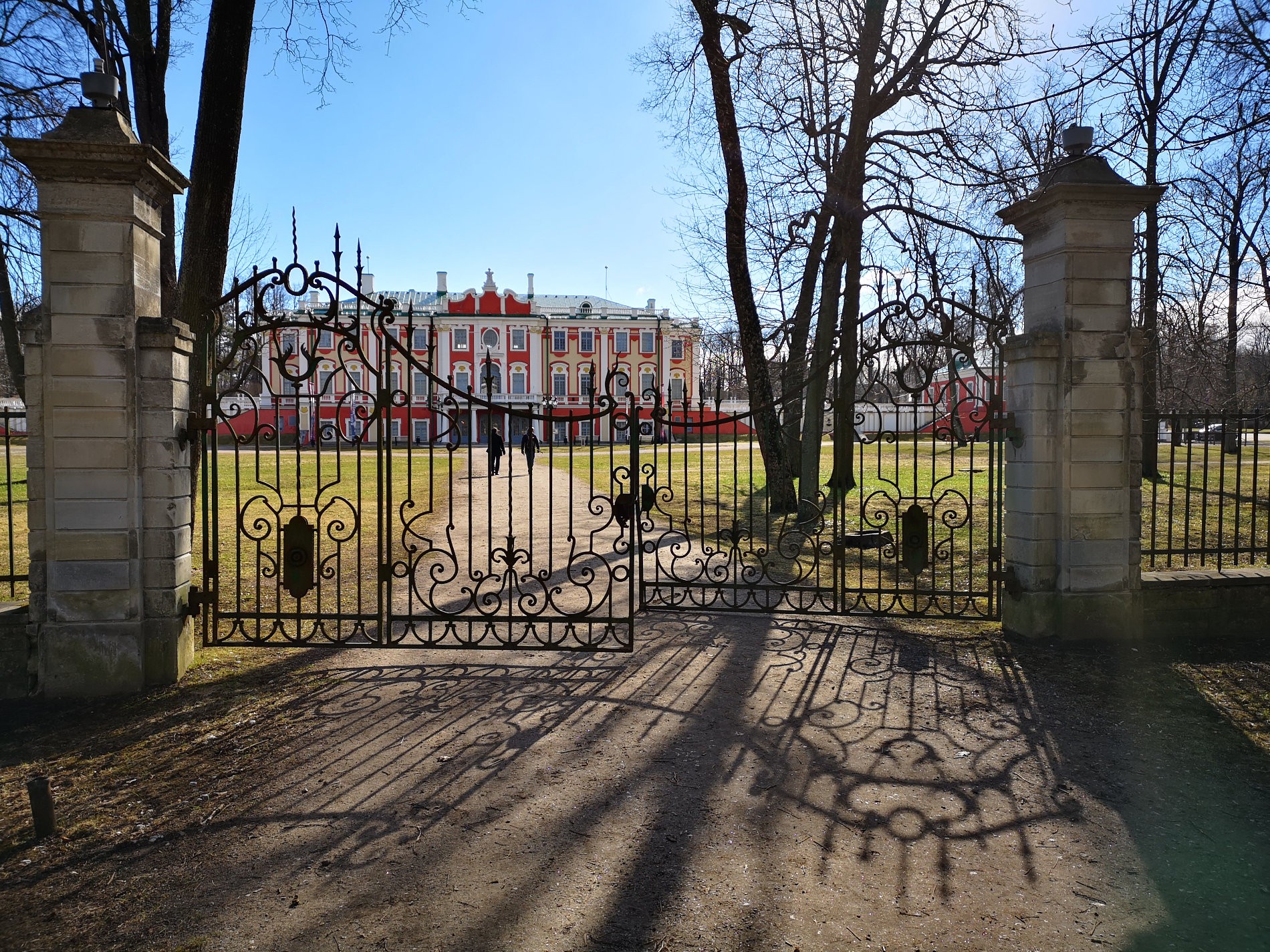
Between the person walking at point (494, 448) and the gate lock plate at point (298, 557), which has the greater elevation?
the person walking at point (494, 448)

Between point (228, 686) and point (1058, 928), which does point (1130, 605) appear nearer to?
point (1058, 928)

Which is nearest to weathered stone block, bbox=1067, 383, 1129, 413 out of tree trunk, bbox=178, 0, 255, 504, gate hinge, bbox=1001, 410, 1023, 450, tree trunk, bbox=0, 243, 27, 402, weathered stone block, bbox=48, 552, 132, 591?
gate hinge, bbox=1001, 410, 1023, 450

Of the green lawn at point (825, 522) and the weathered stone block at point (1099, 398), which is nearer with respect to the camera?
the weathered stone block at point (1099, 398)

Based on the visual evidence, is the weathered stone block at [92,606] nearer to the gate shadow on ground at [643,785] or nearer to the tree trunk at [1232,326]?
the gate shadow on ground at [643,785]

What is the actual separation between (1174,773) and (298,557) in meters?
5.10

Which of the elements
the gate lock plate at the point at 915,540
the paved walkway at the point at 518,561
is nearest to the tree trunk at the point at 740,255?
the paved walkway at the point at 518,561

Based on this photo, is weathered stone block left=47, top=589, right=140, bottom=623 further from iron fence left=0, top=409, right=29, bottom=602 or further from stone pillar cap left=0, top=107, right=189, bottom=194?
stone pillar cap left=0, top=107, right=189, bottom=194

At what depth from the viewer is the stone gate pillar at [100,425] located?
4773 mm

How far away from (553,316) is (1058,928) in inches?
2079

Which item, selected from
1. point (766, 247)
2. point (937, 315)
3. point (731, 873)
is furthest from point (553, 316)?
point (731, 873)

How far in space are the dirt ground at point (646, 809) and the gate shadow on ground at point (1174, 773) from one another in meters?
0.02

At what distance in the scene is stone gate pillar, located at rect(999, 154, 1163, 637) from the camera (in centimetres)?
566

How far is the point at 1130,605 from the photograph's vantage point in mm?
5832

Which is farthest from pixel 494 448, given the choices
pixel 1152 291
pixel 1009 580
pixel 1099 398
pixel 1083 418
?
pixel 1152 291
